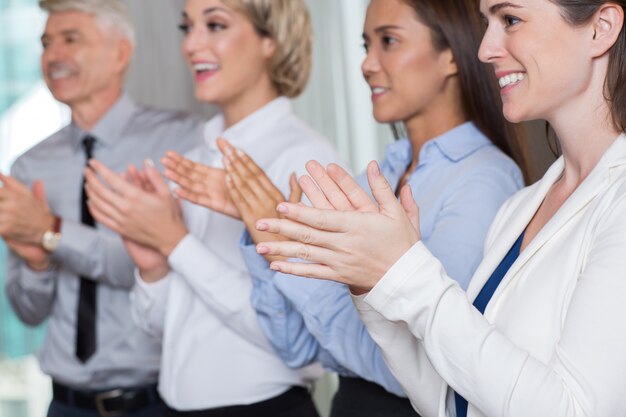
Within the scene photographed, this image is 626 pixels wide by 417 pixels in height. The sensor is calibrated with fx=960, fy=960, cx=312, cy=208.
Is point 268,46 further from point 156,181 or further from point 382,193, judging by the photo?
point 382,193

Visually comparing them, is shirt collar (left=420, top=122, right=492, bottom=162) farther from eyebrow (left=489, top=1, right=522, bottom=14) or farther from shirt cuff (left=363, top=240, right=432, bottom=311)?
shirt cuff (left=363, top=240, right=432, bottom=311)

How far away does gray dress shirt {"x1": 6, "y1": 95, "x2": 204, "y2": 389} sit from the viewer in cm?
253

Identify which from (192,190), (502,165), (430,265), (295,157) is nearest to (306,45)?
(295,157)

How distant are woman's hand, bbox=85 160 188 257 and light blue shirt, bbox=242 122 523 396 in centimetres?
25

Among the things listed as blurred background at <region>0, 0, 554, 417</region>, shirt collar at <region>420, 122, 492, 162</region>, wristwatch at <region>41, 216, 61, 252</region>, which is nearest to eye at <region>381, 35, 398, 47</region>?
shirt collar at <region>420, 122, 492, 162</region>

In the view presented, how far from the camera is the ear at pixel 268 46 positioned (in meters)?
2.25

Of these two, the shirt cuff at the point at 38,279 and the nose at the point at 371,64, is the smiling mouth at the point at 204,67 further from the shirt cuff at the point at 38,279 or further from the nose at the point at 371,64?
the shirt cuff at the point at 38,279

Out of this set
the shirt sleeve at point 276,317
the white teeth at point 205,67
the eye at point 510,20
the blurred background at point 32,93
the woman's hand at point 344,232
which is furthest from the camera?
the blurred background at point 32,93

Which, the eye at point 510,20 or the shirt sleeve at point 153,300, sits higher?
the eye at point 510,20

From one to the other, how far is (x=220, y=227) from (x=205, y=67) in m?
0.38

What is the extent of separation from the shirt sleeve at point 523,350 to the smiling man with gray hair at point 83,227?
1.46 meters

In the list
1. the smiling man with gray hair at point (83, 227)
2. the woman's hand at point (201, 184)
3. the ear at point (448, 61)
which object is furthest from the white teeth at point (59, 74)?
the ear at point (448, 61)

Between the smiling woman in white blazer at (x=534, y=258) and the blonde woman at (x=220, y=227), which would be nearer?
the smiling woman in white blazer at (x=534, y=258)

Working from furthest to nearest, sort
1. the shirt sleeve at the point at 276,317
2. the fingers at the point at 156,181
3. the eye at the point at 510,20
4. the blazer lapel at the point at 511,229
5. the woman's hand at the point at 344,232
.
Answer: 1. the fingers at the point at 156,181
2. the shirt sleeve at the point at 276,317
3. the blazer lapel at the point at 511,229
4. the eye at the point at 510,20
5. the woman's hand at the point at 344,232
